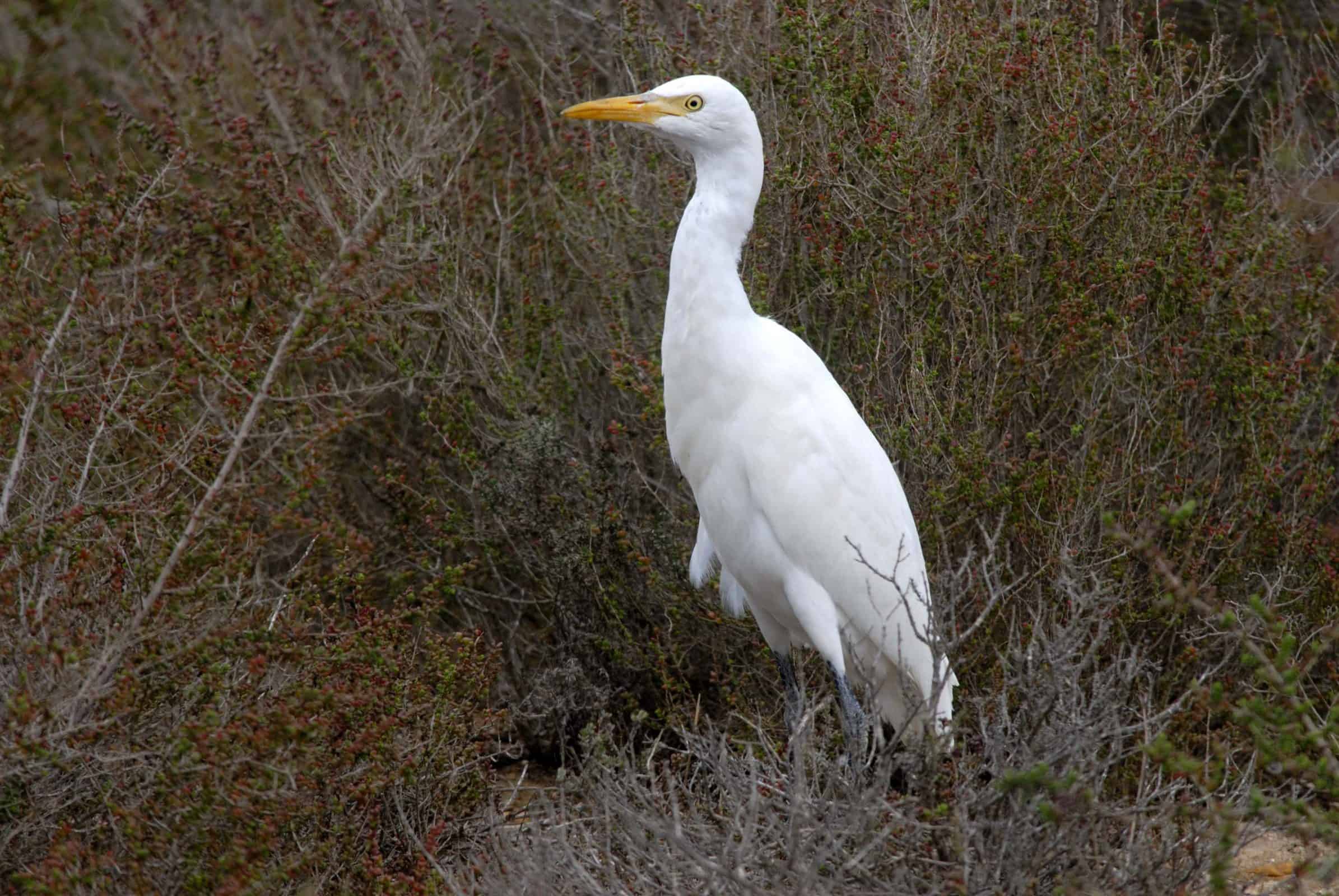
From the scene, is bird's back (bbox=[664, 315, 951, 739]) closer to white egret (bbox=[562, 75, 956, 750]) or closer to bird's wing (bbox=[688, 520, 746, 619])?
white egret (bbox=[562, 75, 956, 750])

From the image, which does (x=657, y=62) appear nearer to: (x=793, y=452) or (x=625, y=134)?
(x=625, y=134)

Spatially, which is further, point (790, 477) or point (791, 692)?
point (791, 692)

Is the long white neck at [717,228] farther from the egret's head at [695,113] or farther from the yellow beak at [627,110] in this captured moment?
the yellow beak at [627,110]

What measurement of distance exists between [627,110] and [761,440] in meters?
0.85

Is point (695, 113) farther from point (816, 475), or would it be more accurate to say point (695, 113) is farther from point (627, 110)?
point (816, 475)

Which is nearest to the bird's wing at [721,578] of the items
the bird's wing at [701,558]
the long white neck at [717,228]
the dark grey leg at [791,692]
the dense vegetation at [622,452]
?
the bird's wing at [701,558]

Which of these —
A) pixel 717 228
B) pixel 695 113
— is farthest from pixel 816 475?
pixel 695 113

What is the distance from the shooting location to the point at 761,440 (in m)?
3.50

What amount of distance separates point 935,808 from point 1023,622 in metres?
1.36

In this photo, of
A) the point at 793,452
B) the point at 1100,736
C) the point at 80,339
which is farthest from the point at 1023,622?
the point at 80,339

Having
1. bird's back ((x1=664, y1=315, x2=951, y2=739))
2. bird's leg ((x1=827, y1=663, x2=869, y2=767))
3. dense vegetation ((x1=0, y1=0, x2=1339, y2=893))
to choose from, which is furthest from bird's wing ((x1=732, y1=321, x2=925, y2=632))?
dense vegetation ((x1=0, y1=0, x2=1339, y2=893))

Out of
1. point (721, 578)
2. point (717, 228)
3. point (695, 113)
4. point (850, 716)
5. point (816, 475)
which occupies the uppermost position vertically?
point (695, 113)

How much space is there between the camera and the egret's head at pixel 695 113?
133 inches

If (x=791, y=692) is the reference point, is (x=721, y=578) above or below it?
above
